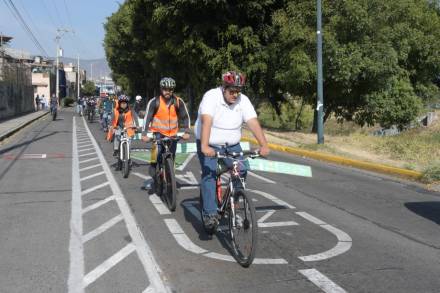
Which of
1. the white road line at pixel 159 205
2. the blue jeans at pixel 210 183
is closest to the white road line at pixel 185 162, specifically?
the white road line at pixel 159 205

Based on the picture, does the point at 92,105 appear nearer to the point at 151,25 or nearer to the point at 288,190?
the point at 151,25

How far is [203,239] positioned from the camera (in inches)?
252

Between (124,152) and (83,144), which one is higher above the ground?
(124,152)

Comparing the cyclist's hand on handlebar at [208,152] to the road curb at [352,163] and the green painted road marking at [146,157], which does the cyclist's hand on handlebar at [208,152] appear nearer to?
the road curb at [352,163]

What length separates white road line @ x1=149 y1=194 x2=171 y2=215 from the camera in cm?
788

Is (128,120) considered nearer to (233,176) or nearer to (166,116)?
(166,116)

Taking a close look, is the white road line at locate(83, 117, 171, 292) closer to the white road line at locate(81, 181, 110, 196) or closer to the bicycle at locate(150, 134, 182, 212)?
the white road line at locate(81, 181, 110, 196)

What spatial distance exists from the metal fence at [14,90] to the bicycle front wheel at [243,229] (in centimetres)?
3258

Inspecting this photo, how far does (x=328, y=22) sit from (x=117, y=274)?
20.0m

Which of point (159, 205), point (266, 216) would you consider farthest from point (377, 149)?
point (159, 205)

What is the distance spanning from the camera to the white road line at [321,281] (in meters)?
4.79

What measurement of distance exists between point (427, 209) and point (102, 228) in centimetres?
493

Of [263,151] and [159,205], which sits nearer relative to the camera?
[263,151]

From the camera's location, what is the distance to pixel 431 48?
89.7 feet
